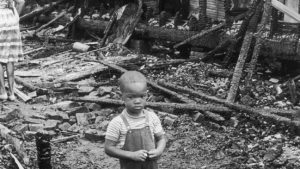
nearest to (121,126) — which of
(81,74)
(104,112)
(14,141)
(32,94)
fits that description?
(14,141)

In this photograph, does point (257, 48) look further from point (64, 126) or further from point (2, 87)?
point (2, 87)

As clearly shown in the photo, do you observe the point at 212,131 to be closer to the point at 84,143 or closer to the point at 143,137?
the point at 84,143

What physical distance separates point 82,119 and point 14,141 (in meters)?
1.54

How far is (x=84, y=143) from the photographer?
20.9 ft

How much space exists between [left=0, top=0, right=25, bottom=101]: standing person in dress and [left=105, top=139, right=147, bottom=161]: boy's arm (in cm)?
447

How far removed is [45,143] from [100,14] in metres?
8.09

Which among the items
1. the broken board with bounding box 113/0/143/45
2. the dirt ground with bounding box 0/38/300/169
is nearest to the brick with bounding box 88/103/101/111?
the dirt ground with bounding box 0/38/300/169

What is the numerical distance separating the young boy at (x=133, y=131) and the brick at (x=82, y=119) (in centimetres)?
345

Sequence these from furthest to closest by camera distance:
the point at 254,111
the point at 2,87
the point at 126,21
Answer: the point at 126,21 → the point at 2,87 → the point at 254,111

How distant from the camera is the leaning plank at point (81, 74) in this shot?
29.1 ft

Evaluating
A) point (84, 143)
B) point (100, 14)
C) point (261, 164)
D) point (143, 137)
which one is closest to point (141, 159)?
point (143, 137)

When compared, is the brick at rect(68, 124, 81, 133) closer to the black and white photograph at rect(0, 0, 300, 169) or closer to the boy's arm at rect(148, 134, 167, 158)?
the black and white photograph at rect(0, 0, 300, 169)

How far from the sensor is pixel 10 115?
6.79 meters

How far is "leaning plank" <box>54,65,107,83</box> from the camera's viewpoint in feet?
29.1
